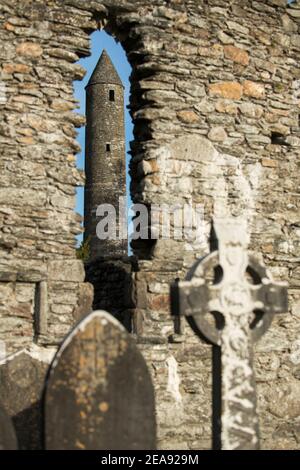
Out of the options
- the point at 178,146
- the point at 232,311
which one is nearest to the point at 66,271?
the point at 178,146

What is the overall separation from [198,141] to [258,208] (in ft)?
3.45

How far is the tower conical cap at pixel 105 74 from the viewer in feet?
127

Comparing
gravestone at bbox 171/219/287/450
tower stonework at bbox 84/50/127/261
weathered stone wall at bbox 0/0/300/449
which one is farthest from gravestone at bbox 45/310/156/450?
tower stonework at bbox 84/50/127/261

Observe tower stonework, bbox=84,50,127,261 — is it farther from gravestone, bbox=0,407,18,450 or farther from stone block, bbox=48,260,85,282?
gravestone, bbox=0,407,18,450

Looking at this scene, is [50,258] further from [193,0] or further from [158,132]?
[193,0]

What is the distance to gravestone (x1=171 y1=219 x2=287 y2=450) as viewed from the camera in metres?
4.05

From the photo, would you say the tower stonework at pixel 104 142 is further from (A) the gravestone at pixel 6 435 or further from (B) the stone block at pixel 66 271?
(A) the gravestone at pixel 6 435

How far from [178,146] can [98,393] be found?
4.59 m

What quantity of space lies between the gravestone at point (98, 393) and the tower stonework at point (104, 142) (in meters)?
31.5

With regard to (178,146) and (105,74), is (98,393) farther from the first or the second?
(105,74)

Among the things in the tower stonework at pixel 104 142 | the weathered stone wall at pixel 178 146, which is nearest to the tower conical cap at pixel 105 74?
the tower stonework at pixel 104 142

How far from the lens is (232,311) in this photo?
4.19m

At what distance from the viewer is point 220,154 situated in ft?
26.6

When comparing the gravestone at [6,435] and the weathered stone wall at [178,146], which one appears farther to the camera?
the weathered stone wall at [178,146]
